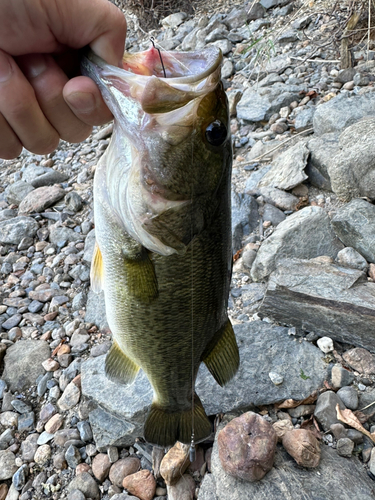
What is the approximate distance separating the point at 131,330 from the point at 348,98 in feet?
13.4

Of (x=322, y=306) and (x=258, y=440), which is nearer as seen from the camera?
(x=258, y=440)

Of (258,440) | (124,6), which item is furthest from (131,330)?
(124,6)

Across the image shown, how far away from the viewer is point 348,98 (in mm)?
4938

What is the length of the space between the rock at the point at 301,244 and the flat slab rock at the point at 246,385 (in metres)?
0.66

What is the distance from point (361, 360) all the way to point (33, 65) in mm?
2637

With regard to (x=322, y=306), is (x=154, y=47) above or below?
above

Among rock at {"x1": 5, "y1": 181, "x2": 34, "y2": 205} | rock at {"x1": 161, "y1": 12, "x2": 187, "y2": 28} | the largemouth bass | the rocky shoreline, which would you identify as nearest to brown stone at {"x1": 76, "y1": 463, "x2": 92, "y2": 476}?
the rocky shoreline

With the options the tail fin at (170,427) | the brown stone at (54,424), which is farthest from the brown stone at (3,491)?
the tail fin at (170,427)

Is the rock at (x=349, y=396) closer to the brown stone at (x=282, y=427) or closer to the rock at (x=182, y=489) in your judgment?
the brown stone at (x=282, y=427)

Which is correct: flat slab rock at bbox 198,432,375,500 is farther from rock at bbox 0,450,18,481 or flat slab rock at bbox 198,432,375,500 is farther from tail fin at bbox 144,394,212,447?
rock at bbox 0,450,18,481

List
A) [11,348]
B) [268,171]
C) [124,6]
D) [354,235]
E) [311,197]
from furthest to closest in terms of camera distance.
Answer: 1. [124,6]
2. [268,171]
3. [311,197]
4. [11,348]
5. [354,235]

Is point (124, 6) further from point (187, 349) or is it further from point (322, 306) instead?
point (187, 349)

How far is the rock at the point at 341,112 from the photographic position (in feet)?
15.5

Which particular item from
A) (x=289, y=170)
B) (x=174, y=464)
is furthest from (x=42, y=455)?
(x=289, y=170)
